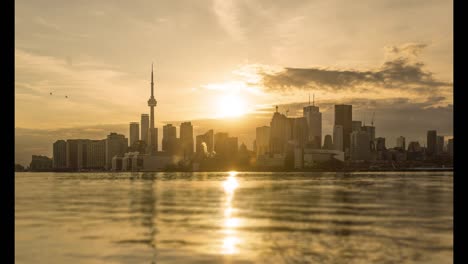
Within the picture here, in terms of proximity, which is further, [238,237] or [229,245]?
[238,237]

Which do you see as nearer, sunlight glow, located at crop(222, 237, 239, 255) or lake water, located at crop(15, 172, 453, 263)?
lake water, located at crop(15, 172, 453, 263)

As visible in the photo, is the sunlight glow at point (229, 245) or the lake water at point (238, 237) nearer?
the lake water at point (238, 237)

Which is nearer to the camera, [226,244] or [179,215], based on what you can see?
[226,244]

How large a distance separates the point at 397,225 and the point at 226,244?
21927 mm

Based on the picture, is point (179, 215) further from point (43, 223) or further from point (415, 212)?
point (415, 212)
